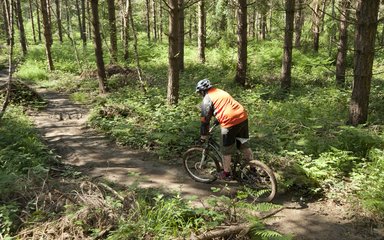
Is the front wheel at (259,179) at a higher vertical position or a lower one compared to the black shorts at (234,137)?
lower

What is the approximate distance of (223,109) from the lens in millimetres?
6695

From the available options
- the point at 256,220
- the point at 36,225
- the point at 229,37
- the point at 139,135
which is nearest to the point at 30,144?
the point at 139,135

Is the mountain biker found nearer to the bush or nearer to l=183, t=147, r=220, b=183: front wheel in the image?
l=183, t=147, r=220, b=183: front wheel

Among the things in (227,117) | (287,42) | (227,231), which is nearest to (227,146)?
(227,117)

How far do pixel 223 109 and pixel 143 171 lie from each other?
2950 mm

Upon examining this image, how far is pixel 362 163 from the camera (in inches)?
287

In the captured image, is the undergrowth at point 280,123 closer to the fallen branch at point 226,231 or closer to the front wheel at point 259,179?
the front wheel at point 259,179

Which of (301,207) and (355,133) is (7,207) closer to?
(301,207)

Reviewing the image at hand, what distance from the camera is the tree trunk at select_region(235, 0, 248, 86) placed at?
15.0m

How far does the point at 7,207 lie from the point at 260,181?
456cm

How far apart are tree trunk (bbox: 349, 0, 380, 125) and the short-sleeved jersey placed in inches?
144

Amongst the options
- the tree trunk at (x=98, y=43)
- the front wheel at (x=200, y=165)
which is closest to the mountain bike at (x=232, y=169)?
the front wheel at (x=200, y=165)

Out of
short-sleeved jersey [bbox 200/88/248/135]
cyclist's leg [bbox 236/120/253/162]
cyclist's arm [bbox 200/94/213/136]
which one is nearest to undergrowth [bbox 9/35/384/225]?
cyclist's leg [bbox 236/120/253/162]

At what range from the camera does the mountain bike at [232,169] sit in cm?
676
